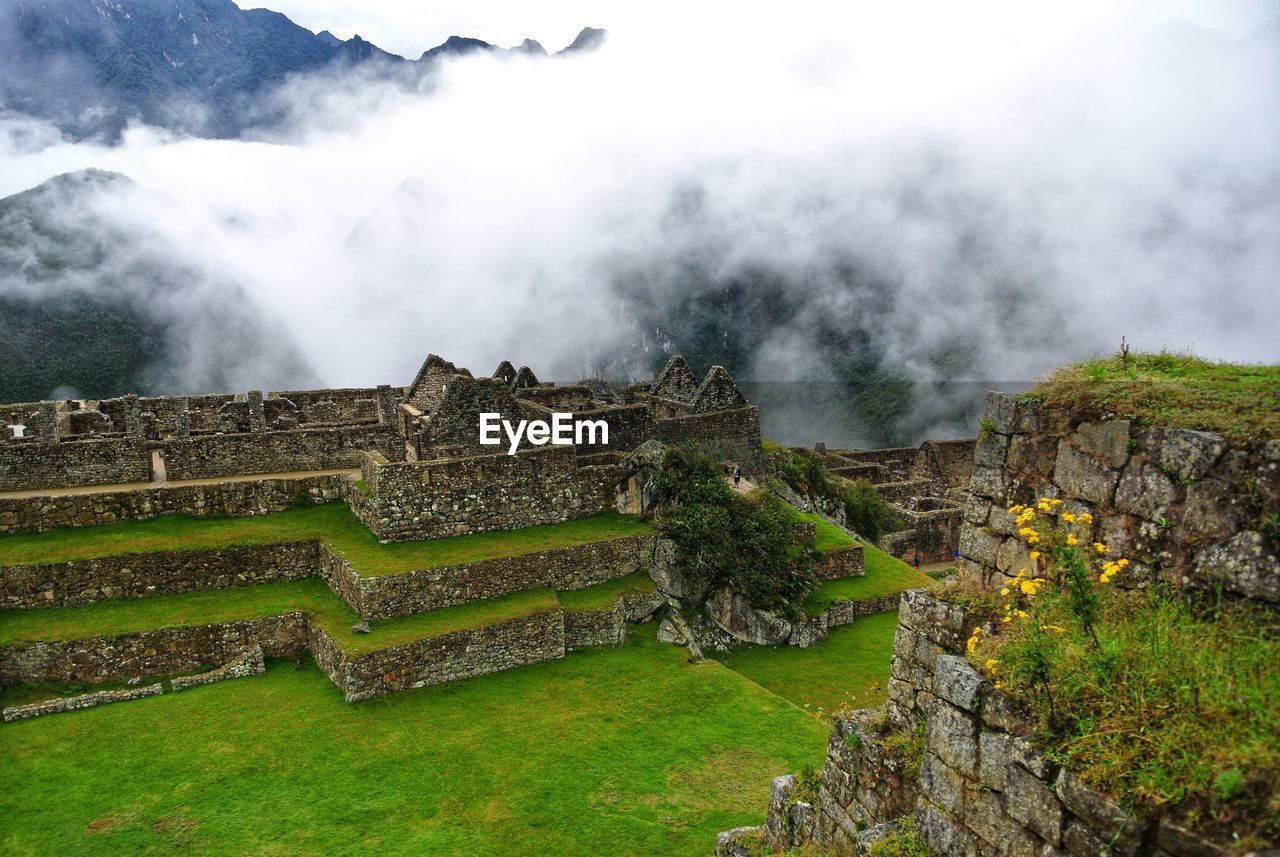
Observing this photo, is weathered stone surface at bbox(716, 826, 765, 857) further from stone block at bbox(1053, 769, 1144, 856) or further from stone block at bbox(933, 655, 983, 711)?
stone block at bbox(1053, 769, 1144, 856)

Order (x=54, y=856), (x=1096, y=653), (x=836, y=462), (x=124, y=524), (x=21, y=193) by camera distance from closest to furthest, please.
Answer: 1. (x=1096, y=653)
2. (x=54, y=856)
3. (x=124, y=524)
4. (x=836, y=462)
5. (x=21, y=193)

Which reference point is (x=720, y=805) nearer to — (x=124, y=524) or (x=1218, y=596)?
(x=1218, y=596)

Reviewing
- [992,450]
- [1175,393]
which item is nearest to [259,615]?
[992,450]

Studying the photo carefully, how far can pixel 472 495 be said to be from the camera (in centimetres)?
1659

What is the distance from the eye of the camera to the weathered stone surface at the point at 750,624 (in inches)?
658

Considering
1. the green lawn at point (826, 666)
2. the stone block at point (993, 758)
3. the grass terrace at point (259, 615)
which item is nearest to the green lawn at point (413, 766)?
the grass terrace at point (259, 615)

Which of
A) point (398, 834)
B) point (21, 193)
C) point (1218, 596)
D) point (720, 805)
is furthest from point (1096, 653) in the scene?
point (21, 193)

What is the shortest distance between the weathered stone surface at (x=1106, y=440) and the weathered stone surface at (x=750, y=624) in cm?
1182

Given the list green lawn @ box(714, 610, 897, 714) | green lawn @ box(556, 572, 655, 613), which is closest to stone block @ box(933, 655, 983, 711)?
green lawn @ box(714, 610, 897, 714)

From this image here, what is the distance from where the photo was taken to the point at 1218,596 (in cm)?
447

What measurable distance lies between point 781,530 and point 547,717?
7108mm

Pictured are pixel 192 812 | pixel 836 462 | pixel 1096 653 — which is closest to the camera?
pixel 1096 653

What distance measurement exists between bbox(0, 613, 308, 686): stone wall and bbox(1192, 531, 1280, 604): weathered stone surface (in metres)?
13.9

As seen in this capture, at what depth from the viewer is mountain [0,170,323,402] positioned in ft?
138
